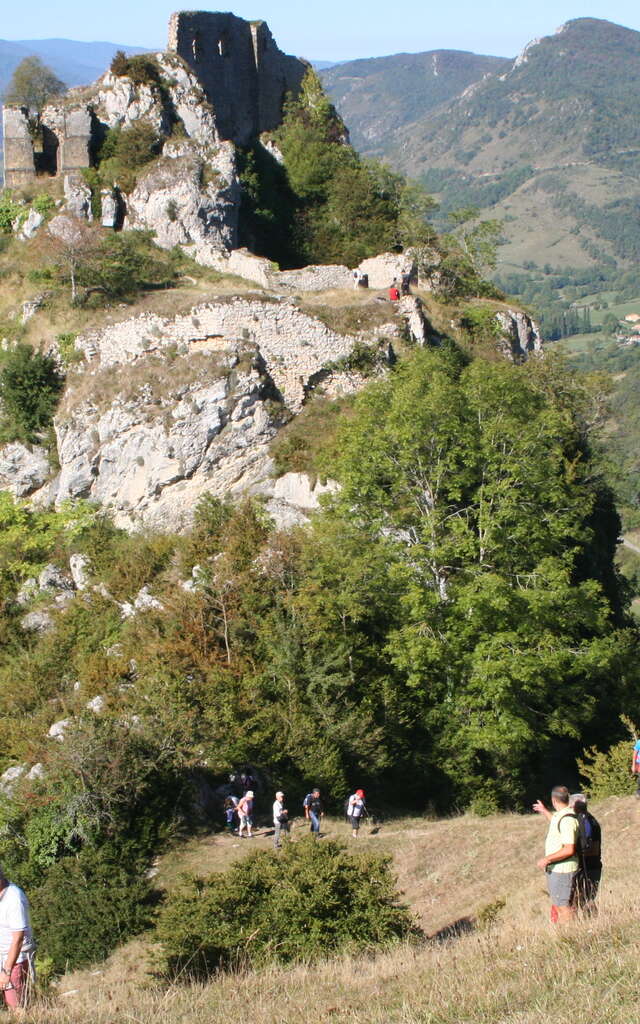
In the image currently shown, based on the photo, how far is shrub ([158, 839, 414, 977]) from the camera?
382 inches

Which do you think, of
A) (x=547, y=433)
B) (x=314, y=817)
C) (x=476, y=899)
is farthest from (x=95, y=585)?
(x=476, y=899)

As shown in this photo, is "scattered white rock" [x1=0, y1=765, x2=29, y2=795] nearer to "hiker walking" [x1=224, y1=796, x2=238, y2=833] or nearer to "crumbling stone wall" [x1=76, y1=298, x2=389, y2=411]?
"hiker walking" [x1=224, y1=796, x2=238, y2=833]

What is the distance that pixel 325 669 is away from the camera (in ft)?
56.4

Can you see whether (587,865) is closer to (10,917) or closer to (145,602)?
(10,917)

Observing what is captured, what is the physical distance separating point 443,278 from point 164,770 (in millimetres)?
19222

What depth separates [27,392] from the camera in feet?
83.6

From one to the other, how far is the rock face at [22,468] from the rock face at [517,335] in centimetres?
1322

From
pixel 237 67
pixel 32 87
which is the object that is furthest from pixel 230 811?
pixel 32 87

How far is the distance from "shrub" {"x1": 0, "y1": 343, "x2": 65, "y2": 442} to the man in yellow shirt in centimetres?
2048

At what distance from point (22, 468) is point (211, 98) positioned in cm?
1516

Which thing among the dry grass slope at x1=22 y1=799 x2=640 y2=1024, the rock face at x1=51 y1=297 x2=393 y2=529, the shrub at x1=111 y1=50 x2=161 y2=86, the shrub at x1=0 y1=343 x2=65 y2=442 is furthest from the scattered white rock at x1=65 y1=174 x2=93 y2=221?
the dry grass slope at x1=22 y1=799 x2=640 y2=1024

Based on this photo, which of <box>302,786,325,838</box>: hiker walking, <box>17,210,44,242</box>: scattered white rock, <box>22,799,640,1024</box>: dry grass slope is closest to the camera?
<box>22,799,640,1024</box>: dry grass slope

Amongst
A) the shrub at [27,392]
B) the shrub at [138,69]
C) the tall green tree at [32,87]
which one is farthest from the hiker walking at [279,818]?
the tall green tree at [32,87]

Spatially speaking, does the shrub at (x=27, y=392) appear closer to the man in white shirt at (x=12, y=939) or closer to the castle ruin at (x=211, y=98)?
the castle ruin at (x=211, y=98)
